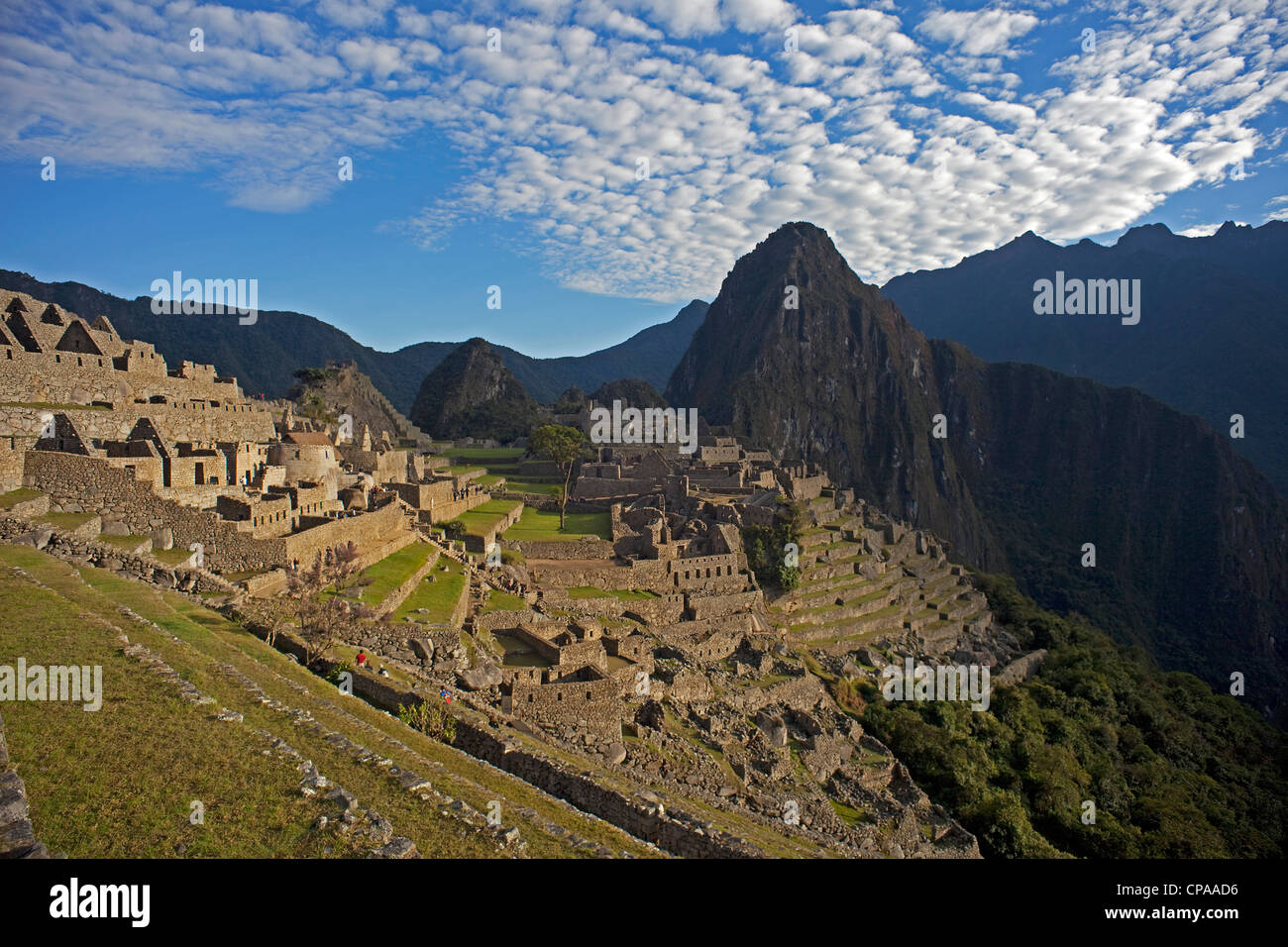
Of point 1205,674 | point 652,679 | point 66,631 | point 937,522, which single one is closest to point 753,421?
point 937,522

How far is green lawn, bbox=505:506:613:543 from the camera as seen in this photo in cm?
3406

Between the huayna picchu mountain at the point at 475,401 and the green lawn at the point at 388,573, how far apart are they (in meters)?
56.0

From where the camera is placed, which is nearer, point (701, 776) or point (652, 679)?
point (701, 776)

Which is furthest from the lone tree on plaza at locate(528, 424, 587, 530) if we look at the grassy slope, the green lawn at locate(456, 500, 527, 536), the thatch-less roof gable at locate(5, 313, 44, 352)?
the grassy slope

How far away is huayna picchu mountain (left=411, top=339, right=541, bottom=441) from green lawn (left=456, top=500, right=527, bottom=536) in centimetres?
4158

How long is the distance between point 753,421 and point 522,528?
141141 millimetres

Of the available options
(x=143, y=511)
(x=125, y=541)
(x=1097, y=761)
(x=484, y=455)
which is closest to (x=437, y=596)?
(x=143, y=511)

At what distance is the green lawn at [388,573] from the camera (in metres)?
19.2

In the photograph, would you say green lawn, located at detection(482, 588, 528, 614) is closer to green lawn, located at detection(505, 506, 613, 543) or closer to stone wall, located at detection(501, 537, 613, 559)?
stone wall, located at detection(501, 537, 613, 559)

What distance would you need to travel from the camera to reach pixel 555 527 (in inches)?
1443

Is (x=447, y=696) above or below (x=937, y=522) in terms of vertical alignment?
above

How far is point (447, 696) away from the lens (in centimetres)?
1423

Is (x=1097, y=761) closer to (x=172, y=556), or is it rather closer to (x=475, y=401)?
(x=172, y=556)
